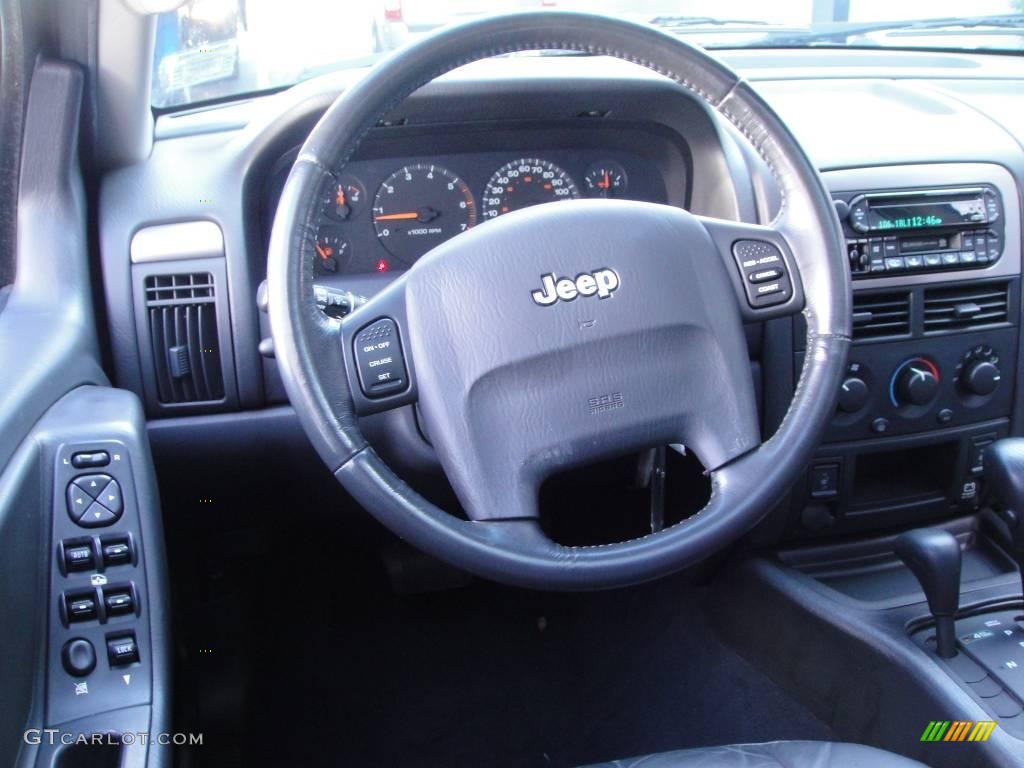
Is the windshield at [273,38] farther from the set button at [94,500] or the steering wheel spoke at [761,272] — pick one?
the set button at [94,500]

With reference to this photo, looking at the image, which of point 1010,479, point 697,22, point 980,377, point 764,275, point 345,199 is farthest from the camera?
point 697,22

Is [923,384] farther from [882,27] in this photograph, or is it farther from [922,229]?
[882,27]

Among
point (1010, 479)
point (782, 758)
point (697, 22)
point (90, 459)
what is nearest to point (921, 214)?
point (1010, 479)

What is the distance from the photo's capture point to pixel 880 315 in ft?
5.93

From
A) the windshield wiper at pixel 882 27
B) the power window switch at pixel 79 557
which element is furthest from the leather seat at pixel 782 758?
the windshield wiper at pixel 882 27

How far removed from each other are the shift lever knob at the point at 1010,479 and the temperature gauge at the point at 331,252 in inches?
45.5

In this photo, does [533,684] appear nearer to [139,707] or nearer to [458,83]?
[139,707]

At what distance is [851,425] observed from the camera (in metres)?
1.87

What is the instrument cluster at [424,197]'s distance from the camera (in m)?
1.77

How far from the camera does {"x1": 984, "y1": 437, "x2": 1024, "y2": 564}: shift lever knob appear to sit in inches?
59.9

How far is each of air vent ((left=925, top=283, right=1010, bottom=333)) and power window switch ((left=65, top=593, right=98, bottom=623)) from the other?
1.50 metres

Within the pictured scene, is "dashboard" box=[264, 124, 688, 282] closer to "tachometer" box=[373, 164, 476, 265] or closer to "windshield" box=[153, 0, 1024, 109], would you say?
"tachometer" box=[373, 164, 476, 265]

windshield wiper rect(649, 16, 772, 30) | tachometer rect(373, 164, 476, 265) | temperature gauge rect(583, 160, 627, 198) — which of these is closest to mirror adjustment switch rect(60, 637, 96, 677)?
tachometer rect(373, 164, 476, 265)

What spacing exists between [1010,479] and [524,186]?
97 centimetres
